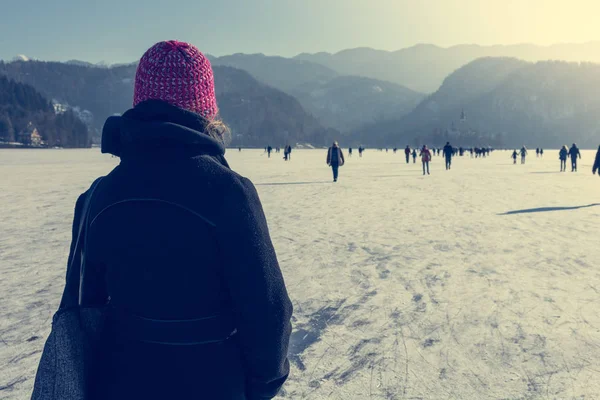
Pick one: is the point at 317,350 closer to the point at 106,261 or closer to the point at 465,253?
the point at 106,261

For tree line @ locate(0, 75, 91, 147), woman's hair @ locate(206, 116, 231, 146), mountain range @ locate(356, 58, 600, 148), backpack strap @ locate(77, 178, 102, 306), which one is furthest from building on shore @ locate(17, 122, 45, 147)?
mountain range @ locate(356, 58, 600, 148)

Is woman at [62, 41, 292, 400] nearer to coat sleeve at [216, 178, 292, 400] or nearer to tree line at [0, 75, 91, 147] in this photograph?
coat sleeve at [216, 178, 292, 400]

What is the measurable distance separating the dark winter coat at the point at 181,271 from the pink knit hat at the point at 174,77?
0.06m

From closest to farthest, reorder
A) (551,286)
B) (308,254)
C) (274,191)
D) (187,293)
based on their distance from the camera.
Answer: (187,293), (551,286), (308,254), (274,191)

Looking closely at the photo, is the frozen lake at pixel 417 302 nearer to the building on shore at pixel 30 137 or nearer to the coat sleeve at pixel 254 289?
the coat sleeve at pixel 254 289

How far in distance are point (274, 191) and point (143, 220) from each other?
1374 centimetres

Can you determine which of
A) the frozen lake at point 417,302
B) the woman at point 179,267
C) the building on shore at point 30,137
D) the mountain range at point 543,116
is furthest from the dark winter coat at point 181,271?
the mountain range at point 543,116

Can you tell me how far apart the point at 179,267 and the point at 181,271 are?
12 mm

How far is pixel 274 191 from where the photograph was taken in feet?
49.2

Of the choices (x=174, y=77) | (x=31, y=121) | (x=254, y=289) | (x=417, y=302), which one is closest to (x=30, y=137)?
(x=31, y=121)

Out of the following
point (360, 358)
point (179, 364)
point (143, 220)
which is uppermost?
point (143, 220)

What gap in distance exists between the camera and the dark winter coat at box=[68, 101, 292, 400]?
126 cm

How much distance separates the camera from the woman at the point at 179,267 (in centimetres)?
126

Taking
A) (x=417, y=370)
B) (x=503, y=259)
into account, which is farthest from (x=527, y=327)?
(x=503, y=259)
